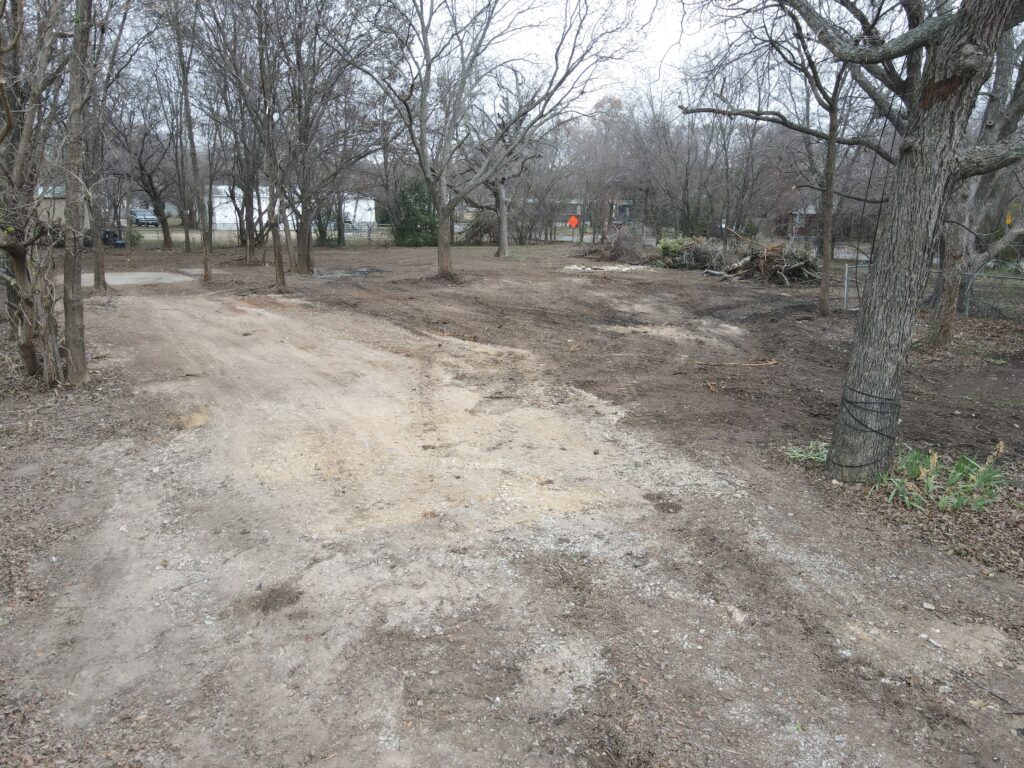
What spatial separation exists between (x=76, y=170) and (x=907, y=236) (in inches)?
307

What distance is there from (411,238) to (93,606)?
3546cm

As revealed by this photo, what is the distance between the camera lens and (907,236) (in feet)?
16.5

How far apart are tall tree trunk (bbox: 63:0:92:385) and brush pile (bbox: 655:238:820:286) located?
748 inches

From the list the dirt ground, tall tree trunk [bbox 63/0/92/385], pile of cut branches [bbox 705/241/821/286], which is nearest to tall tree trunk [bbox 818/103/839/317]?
the dirt ground

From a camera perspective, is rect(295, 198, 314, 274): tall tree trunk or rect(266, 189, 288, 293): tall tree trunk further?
rect(295, 198, 314, 274): tall tree trunk

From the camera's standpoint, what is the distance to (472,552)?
4.29 m

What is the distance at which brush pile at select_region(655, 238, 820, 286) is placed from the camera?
21406 mm

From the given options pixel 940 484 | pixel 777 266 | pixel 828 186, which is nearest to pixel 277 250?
pixel 828 186

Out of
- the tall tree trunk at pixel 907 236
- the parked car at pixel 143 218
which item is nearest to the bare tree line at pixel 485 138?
the tall tree trunk at pixel 907 236

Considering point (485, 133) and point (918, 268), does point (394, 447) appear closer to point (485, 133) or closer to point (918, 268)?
point (918, 268)

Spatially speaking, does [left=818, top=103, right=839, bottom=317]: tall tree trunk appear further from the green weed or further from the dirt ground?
the green weed

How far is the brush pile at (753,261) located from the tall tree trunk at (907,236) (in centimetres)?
1672

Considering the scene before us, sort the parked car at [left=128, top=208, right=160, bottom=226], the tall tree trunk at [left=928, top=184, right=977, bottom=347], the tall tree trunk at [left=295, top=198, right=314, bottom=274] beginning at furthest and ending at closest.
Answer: the parked car at [left=128, top=208, right=160, bottom=226], the tall tree trunk at [left=295, top=198, right=314, bottom=274], the tall tree trunk at [left=928, top=184, right=977, bottom=347]

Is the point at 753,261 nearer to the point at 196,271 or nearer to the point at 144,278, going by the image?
the point at 196,271
